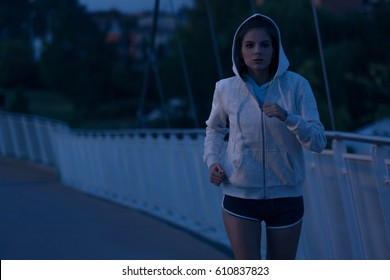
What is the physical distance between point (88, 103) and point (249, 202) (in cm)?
4956

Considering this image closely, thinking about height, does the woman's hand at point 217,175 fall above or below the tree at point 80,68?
above

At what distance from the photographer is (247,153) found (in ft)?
15.5

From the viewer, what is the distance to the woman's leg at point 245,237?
15.4ft

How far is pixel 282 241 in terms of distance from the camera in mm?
4734

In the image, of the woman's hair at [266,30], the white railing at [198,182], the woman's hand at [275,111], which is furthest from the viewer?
the white railing at [198,182]

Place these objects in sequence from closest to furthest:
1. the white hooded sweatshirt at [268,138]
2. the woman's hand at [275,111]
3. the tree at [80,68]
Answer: the woman's hand at [275,111] → the white hooded sweatshirt at [268,138] → the tree at [80,68]

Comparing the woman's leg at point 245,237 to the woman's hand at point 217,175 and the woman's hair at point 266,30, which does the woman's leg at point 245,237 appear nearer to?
the woman's hand at point 217,175

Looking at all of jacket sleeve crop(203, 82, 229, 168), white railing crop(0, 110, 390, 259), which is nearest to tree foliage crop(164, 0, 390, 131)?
white railing crop(0, 110, 390, 259)

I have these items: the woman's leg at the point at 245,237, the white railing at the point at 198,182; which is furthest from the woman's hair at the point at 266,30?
the white railing at the point at 198,182

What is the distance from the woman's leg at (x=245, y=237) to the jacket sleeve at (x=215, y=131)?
1.08ft

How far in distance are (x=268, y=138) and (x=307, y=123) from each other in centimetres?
22

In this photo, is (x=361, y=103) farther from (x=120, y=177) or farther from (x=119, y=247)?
(x=119, y=247)

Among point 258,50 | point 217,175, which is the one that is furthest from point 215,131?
point 258,50
